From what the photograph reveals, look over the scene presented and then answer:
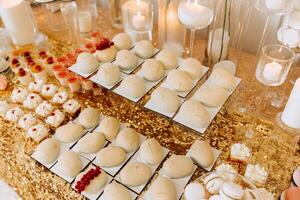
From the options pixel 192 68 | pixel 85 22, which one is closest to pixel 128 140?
pixel 192 68

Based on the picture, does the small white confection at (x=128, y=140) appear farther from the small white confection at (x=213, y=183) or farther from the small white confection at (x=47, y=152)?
the small white confection at (x=213, y=183)

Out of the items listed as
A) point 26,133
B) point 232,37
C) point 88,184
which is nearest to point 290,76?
→ point 232,37

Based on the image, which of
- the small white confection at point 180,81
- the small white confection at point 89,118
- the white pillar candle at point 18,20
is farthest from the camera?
the white pillar candle at point 18,20

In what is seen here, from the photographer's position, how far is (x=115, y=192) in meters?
0.79

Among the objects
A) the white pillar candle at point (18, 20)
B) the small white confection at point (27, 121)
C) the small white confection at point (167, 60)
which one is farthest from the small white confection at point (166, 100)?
the white pillar candle at point (18, 20)

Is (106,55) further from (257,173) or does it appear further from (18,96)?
(257,173)

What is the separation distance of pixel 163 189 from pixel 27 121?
0.55 meters

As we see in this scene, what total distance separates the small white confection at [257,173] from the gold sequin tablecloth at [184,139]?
0.7 inches

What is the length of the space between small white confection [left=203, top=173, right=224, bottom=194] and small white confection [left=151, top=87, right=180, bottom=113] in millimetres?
222

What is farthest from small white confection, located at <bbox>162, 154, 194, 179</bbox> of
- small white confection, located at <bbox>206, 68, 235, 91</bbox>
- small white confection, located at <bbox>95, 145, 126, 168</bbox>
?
small white confection, located at <bbox>206, 68, 235, 91</bbox>

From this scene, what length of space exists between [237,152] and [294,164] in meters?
0.16

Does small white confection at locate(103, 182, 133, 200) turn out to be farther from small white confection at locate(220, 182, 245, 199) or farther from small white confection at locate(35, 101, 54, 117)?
small white confection at locate(35, 101, 54, 117)

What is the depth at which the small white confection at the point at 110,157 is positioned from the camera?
0.86m

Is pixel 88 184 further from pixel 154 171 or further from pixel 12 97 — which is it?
pixel 12 97
